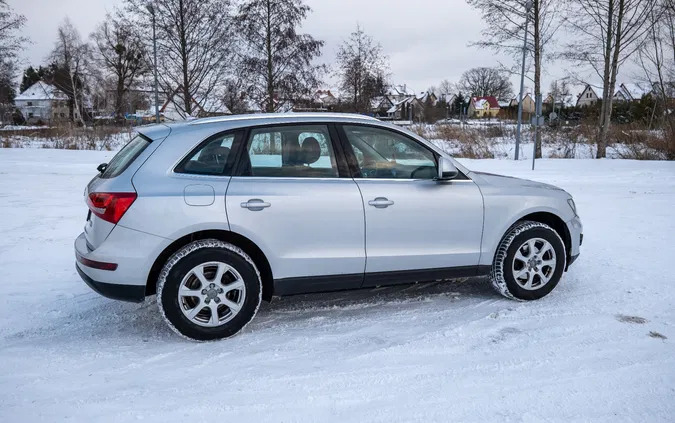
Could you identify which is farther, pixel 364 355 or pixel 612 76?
pixel 612 76

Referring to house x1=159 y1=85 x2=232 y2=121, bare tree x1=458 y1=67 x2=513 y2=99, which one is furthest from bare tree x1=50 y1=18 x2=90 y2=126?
bare tree x1=458 y1=67 x2=513 y2=99

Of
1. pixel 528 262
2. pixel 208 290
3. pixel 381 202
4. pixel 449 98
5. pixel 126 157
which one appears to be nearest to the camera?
pixel 208 290

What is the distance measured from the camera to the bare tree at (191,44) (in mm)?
19422

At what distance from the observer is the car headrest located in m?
4.08

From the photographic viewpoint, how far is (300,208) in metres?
3.90

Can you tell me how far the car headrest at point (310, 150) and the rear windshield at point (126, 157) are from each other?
3.89 ft

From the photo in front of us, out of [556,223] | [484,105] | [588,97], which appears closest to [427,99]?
[484,105]

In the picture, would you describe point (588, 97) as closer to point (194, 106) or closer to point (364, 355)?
point (194, 106)

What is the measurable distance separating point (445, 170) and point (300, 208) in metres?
1.26

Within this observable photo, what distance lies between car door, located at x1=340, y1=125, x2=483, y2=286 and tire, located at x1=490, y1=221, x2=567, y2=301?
0.90 feet

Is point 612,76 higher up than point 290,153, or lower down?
higher up

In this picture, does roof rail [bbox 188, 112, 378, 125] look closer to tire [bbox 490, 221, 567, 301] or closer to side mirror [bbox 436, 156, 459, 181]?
side mirror [bbox 436, 156, 459, 181]

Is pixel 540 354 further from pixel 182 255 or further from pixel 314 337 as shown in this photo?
pixel 182 255

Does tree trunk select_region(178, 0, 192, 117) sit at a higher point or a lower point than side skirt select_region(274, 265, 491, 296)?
higher
